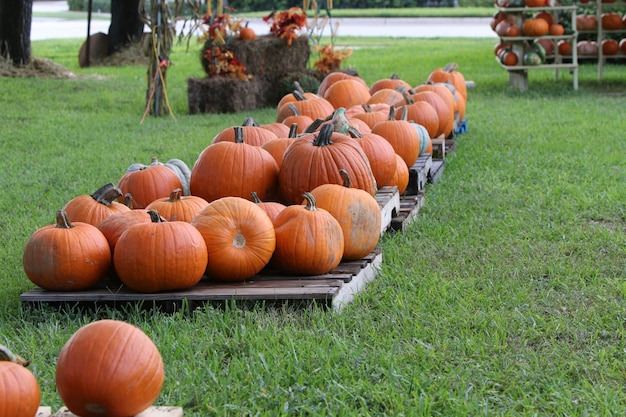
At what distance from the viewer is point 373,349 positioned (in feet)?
11.7

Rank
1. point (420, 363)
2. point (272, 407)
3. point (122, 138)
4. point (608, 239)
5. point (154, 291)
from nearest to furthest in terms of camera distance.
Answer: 1. point (272, 407)
2. point (420, 363)
3. point (154, 291)
4. point (608, 239)
5. point (122, 138)

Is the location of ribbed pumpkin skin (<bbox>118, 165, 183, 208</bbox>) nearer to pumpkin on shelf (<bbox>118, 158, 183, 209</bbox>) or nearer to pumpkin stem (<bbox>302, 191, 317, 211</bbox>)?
pumpkin on shelf (<bbox>118, 158, 183, 209</bbox>)

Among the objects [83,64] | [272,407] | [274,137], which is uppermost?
[83,64]

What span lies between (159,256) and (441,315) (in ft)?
4.16

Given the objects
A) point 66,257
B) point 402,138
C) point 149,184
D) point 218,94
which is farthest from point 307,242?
point 218,94

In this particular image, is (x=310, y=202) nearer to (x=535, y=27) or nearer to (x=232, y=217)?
(x=232, y=217)

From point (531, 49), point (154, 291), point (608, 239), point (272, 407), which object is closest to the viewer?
point (272, 407)

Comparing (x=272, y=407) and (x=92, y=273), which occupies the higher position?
(x=92, y=273)

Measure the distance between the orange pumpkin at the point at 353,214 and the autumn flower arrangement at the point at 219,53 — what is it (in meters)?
7.18

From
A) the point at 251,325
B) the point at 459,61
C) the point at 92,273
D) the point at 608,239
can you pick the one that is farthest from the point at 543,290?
the point at 459,61

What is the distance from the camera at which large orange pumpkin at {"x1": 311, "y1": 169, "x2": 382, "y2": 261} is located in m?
4.54

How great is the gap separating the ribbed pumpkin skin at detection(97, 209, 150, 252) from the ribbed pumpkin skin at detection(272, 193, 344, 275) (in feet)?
2.14

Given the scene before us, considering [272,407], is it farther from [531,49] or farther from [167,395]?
[531,49]

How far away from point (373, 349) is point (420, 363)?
0.70 feet
